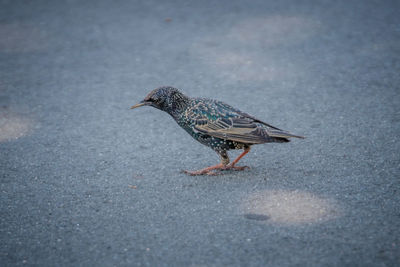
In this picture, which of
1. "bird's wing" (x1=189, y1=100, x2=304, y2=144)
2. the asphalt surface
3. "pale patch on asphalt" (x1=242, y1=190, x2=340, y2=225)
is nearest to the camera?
the asphalt surface

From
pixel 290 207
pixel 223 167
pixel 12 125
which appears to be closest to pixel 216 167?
pixel 223 167

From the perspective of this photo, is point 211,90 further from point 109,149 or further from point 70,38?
point 70,38

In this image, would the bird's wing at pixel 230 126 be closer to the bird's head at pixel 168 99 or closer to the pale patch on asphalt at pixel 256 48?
the bird's head at pixel 168 99

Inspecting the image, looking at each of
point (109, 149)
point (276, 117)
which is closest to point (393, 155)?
point (276, 117)

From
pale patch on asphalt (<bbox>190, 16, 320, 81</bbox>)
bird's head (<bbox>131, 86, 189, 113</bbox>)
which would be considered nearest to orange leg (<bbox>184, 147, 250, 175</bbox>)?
bird's head (<bbox>131, 86, 189, 113</bbox>)

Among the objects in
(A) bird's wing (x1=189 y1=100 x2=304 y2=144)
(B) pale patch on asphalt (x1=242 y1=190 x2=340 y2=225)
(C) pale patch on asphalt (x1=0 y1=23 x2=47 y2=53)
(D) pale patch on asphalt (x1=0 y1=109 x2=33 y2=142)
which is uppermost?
(C) pale patch on asphalt (x1=0 y1=23 x2=47 y2=53)

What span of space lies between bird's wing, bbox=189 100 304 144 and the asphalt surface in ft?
1.35

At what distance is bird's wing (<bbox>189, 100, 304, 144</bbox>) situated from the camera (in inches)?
148

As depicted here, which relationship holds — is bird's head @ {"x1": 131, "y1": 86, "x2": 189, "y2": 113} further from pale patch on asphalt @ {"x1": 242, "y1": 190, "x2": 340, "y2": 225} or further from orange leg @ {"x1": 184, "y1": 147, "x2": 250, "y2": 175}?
pale patch on asphalt @ {"x1": 242, "y1": 190, "x2": 340, "y2": 225}

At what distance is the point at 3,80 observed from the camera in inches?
233

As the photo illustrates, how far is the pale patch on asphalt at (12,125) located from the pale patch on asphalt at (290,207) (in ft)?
9.24

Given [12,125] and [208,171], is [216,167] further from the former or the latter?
[12,125]

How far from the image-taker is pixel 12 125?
4887 millimetres

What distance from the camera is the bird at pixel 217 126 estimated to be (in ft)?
12.4
